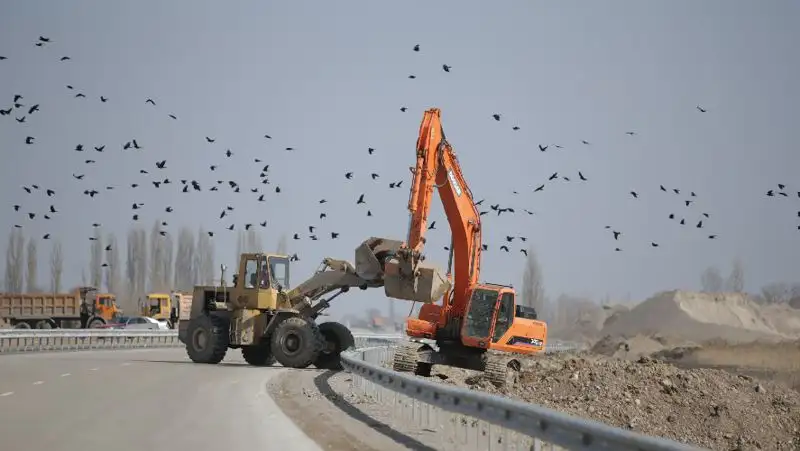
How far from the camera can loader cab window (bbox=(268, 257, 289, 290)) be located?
37.2 metres

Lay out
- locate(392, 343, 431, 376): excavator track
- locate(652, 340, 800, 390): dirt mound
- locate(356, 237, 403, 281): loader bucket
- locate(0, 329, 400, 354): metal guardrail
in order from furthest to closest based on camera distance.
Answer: locate(652, 340, 800, 390): dirt mound, locate(0, 329, 400, 354): metal guardrail, locate(356, 237, 403, 281): loader bucket, locate(392, 343, 431, 376): excavator track

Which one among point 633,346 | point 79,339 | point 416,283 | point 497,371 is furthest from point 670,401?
point 633,346

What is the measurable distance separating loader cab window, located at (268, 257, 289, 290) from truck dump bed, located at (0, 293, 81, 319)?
109 ft

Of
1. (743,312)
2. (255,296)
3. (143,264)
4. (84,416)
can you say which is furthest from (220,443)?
(143,264)

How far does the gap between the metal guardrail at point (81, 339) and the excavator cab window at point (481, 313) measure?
76.2 ft

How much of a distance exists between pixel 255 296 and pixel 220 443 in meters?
22.2

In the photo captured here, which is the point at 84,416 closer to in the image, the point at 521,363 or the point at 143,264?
the point at 521,363

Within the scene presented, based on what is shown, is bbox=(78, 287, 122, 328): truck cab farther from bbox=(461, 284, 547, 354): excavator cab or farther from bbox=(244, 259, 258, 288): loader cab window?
bbox=(461, 284, 547, 354): excavator cab

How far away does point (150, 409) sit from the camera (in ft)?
63.6

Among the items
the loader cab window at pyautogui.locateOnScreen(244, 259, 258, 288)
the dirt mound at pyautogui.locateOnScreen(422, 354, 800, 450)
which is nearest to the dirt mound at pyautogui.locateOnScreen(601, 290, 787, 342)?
the loader cab window at pyautogui.locateOnScreen(244, 259, 258, 288)

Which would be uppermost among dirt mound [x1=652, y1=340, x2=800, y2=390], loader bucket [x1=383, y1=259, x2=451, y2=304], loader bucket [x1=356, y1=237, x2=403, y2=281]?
loader bucket [x1=356, y1=237, x2=403, y2=281]

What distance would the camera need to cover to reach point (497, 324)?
30.5 m

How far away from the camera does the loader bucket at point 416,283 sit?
99.0 ft

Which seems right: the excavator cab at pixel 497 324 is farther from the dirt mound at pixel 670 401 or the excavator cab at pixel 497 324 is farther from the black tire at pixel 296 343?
the black tire at pixel 296 343
